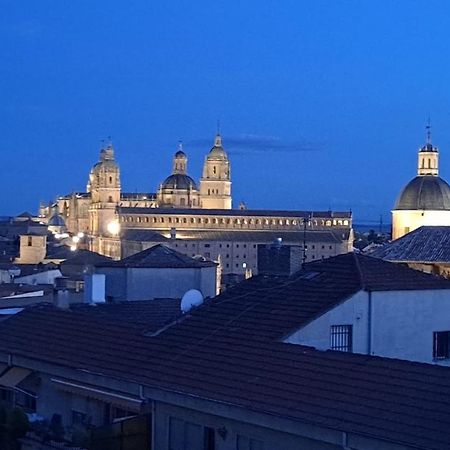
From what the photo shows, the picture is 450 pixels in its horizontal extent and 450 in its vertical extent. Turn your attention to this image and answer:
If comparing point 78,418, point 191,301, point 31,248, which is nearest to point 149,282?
point 191,301

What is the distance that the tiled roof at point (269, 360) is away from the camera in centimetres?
1248

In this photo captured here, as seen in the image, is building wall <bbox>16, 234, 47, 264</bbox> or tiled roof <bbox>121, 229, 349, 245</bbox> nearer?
building wall <bbox>16, 234, 47, 264</bbox>

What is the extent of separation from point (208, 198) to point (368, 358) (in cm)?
15319

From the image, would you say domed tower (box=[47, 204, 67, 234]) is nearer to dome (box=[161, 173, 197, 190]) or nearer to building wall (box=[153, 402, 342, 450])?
dome (box=[161, 173, 197, 190])

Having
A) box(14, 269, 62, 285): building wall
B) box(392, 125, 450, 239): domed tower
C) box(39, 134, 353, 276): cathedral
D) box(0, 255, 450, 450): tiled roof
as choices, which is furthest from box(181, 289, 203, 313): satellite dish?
box(39, 134, 353, 276): cathedral

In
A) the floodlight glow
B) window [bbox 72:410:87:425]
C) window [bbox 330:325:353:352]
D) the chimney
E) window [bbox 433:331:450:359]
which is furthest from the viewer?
the floodlight glow

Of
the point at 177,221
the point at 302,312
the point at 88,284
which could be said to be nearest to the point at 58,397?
the point at 302,312

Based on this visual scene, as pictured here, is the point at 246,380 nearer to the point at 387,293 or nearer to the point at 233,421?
the point at 233,421

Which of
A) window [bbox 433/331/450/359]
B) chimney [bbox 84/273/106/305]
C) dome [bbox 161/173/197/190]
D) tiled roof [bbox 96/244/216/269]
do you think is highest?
dome [bbox 161/173/197/190]

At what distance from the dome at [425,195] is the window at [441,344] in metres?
62.5

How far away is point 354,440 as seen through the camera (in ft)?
39.4

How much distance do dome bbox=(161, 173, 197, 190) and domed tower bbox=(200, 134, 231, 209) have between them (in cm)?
199

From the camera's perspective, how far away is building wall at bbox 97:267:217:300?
112 feet

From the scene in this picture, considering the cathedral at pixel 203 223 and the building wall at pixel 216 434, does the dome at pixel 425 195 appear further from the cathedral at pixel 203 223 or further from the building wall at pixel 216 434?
the building wall at pixel 216 434
